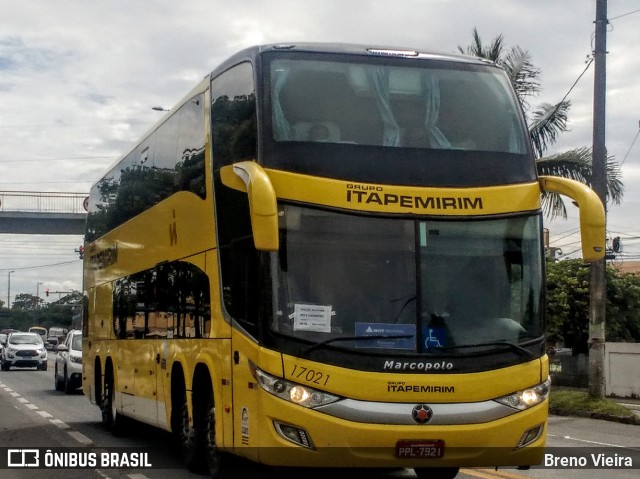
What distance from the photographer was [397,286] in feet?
30.6

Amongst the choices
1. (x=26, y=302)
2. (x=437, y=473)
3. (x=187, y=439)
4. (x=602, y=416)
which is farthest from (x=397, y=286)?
(x=26, y=302)

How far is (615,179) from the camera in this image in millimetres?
26078

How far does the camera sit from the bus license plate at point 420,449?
29.5 feet

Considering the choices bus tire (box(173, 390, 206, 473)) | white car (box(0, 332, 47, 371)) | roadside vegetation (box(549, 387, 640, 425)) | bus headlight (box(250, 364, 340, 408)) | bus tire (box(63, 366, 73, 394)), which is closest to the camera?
bus headlight (box(250, 364, 340, 408))

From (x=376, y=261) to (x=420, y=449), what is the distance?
158 centimetres

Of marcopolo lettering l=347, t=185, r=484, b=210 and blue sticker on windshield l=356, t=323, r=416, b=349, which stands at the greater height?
marcopolo lettering l=347, t=185, r=484, b=210

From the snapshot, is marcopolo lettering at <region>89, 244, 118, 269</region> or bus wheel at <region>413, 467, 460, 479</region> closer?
bus wheel at <region>413, 467, 460, 479</region>

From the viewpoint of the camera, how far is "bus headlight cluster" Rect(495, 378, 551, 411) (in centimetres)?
930

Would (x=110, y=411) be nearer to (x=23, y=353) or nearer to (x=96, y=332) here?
(x=96, y=332)

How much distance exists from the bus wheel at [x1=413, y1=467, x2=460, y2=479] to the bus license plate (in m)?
1.97

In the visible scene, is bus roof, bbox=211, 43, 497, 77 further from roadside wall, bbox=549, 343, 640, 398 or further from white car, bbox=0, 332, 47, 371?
white car, bbox=0, 332, 47, 371

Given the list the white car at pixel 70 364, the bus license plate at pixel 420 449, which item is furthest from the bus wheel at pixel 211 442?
the white car at pixel 70 364

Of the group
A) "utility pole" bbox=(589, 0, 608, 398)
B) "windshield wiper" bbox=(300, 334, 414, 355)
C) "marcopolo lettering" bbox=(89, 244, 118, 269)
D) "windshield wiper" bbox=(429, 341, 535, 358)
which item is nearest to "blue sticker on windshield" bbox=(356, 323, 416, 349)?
"windshield wiper" bbox=(300, 334, 414, 355)

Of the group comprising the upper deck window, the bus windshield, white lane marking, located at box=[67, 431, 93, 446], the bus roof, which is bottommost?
white lane marking, located at box=[67, 431, 93, 446]
